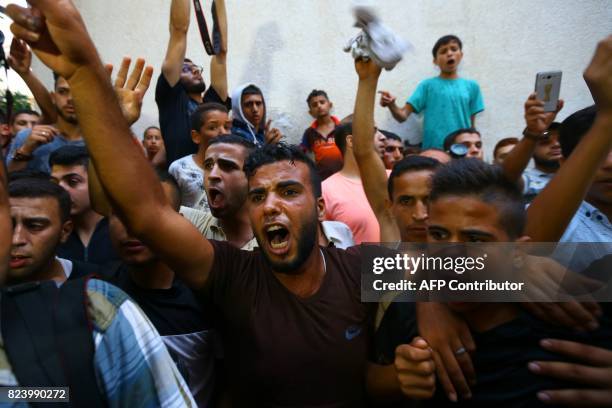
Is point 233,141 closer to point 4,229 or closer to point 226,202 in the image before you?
point 226,202

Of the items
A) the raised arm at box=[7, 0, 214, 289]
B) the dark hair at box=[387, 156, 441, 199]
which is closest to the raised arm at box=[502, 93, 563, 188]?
the dark hair at box=[387, 156, 441, 199]

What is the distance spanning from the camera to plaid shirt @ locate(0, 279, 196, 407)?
1.20 m

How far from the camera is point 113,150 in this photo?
59.0 inches

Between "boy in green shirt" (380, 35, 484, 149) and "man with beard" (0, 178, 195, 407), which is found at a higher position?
"boy in green shirt" (380, 35, 484, 149)

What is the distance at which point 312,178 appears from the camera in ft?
7.43

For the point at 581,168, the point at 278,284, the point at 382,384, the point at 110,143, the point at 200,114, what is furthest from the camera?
the point at 200,114

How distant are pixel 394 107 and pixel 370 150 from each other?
10.2 feet

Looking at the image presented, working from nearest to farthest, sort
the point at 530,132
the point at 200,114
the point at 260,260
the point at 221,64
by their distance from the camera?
the point at 260,260 → the point at 530,132 → the point at 200,114 → the point at 221,64

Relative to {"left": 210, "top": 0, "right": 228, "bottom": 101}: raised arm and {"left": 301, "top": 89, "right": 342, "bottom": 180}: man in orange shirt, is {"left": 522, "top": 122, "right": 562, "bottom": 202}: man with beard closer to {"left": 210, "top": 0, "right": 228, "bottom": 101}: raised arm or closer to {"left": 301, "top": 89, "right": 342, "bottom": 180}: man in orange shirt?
{"left": 301, "top": 89, "right": 342, "bottom": 180}: man in orange shirt

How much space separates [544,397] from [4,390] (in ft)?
4.54

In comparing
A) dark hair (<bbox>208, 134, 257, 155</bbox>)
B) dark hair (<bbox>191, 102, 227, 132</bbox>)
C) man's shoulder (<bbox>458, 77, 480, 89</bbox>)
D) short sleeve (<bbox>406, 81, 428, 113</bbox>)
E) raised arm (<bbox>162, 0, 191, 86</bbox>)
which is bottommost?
dark hair (<bbox>208, 134, 257, 155</bbox>)

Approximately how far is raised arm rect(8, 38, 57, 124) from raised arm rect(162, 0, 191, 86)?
1024 mm

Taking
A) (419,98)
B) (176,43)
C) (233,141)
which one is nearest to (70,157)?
(233,141)

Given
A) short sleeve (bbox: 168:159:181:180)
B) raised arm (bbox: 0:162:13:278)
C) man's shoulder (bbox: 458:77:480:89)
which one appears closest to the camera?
A: raised arm (bbox: 0:162:13:278)
